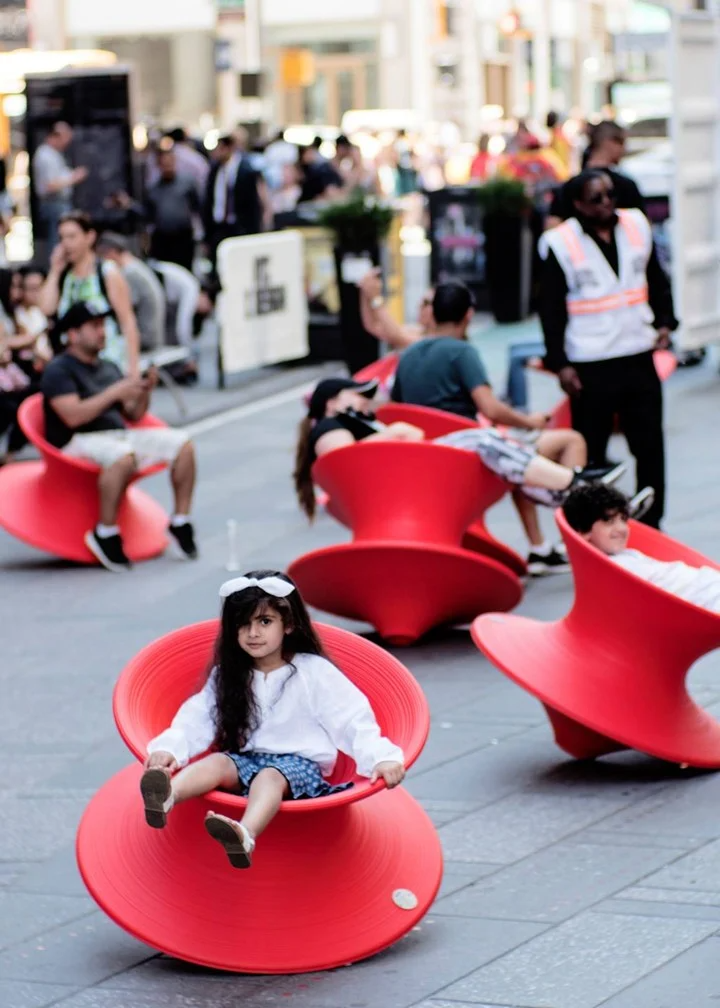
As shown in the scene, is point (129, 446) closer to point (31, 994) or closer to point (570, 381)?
point (570, 381)

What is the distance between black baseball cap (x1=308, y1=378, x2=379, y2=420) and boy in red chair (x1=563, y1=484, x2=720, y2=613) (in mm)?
2364

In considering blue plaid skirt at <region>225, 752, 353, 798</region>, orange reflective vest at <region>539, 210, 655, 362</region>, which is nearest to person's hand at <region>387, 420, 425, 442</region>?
orange reflective vest at <region>539, 210, 655, 362</region>

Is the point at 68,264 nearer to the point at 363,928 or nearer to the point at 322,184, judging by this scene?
the point at 363,928

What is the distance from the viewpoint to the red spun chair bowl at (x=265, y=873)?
14.5ft

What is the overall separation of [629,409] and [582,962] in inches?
172

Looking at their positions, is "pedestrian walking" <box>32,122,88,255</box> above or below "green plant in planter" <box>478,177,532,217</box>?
above

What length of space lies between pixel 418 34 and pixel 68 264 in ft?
131

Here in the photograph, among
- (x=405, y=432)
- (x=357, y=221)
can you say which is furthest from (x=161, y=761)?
(x=357, y=221)

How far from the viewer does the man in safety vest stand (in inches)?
325

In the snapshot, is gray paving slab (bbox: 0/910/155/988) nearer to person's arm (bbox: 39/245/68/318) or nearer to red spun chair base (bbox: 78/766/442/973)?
red spun chair base (bbox: 78/766/442/973)

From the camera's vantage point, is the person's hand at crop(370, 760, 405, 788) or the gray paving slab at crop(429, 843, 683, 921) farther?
the gray paving slab at crop(429, 843, 683, 921)

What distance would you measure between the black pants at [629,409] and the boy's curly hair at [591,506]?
257 centimetres

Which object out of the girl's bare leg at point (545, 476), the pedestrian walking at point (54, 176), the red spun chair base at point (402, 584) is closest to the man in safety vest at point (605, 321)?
the girl's bare leg at point (545, 476)

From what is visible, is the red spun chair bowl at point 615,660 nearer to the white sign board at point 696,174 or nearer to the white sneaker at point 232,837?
the white sneaker at point 232,837
